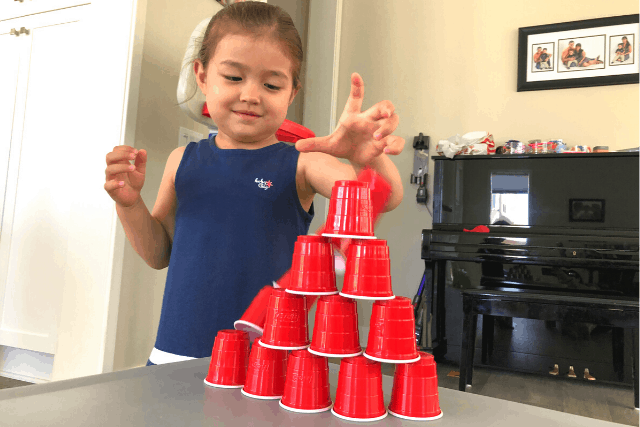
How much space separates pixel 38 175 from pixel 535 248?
2547 millimetres

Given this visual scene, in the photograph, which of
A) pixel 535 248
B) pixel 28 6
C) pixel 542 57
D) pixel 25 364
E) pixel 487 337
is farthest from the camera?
pixel 542 57

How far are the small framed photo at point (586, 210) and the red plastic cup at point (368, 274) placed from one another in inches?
97.8

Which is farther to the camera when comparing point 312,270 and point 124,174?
point 124,174

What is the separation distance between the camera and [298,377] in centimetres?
46

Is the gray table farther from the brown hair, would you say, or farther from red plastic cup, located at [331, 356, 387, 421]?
the brown hair

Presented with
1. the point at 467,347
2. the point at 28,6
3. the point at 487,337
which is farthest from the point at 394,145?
the point at 487,337

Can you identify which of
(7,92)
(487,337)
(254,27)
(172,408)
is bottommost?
(487,337)

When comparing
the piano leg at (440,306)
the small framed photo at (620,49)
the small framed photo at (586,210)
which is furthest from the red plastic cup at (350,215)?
the small framed photo at (620,49)

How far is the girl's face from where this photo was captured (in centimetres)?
72

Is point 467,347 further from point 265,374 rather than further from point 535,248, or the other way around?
point 265,374

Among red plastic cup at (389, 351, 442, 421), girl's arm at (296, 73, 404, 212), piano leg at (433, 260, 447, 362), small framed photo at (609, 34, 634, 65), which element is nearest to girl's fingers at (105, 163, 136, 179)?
girl's arm at (296, 73, 404, 212)

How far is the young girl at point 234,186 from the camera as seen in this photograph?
0.74m

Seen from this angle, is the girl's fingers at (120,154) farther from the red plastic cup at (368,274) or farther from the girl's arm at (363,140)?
the red plastic cup at (368,274)

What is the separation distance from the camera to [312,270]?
503 mm
